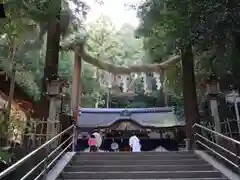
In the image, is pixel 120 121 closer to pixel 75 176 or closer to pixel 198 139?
pixel 198 139

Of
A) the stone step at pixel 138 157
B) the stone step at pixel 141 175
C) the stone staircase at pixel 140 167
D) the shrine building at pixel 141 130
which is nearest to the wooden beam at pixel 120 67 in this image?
the shrine building at pixel 141 130

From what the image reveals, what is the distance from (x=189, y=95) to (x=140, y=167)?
162 inches

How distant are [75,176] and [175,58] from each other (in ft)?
27.9

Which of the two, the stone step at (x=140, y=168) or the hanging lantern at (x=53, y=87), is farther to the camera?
the hanging lantern at (x=53, y=87)

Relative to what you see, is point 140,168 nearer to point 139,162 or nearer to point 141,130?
point 139,162

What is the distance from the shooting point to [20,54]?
12.6 metres

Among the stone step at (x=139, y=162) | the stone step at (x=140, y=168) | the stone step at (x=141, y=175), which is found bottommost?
the stone step at (x=141, y=175)

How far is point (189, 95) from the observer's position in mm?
9281

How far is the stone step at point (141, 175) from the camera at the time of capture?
5.38m

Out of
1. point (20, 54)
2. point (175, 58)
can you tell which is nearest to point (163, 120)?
point (175, 58)

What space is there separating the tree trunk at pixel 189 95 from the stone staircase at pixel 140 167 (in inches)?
71.6

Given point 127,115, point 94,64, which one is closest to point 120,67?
point 94,64

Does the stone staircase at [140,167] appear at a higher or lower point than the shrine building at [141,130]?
lower

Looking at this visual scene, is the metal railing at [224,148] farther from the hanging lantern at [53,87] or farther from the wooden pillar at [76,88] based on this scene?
the wooden pillar at [76,88]
